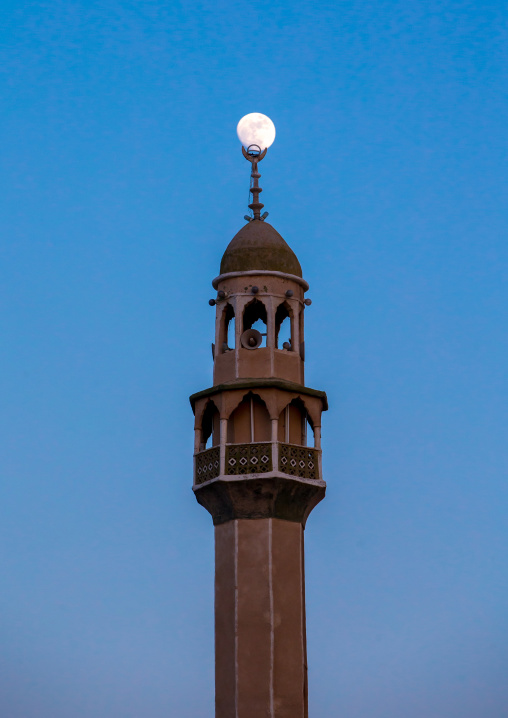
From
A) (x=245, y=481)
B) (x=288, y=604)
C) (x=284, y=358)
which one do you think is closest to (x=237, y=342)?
(x=284, y=358)

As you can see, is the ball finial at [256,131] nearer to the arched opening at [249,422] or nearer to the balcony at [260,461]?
the arched opening at [249,422]

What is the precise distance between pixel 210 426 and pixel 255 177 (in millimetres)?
5804

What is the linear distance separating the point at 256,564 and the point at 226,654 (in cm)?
189

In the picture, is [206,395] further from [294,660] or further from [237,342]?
[294,660]

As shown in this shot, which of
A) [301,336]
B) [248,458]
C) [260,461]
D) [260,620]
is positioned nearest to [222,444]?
[248,458]

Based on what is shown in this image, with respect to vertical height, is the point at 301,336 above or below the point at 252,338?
above

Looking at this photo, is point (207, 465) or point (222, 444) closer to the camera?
point (222, 444)

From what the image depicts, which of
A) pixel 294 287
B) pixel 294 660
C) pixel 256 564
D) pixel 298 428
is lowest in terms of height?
pixel 294 660

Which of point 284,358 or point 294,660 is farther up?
point 284,358

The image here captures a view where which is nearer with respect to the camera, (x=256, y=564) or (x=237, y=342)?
(x=256, y=564)

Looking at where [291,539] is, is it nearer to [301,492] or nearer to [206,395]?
[301,492]

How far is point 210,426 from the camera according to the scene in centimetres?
3403

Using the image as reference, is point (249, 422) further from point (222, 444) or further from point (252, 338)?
point (252, 338)

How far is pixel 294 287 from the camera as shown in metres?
34.3
